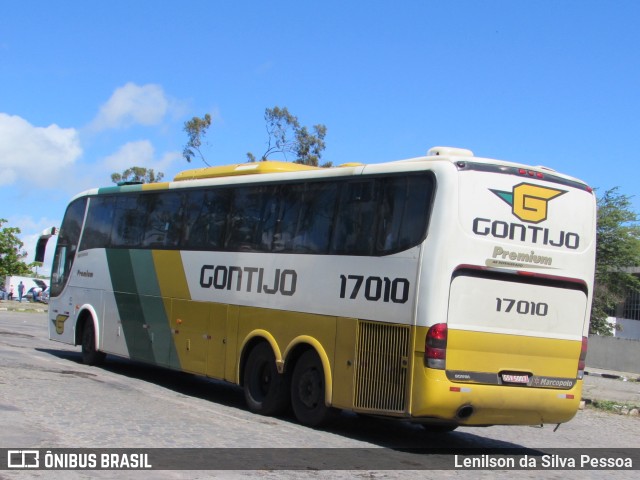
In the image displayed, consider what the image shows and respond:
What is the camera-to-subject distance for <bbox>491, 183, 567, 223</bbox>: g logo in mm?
10586

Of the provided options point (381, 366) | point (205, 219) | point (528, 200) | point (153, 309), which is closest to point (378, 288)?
point (381, 366)

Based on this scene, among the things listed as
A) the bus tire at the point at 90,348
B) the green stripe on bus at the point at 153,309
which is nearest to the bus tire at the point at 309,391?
the green stripe on bus at the point at 153,309

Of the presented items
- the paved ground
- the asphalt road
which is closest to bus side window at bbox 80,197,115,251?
the asphalt road

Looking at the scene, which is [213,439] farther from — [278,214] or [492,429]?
[492,429]

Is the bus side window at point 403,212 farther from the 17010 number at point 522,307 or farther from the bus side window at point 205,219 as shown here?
the bus side window at point 205,219

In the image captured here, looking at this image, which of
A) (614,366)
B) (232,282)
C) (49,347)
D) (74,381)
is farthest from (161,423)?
(614,366)

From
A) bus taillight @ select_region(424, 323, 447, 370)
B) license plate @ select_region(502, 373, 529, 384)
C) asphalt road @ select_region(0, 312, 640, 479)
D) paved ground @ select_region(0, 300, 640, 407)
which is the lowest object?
paved ground @ select_region(0, 300, 640, 407)

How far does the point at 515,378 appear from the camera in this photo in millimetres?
10516

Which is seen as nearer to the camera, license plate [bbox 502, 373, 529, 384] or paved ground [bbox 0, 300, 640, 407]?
license plate [bbox 502, 373, 529, 384]

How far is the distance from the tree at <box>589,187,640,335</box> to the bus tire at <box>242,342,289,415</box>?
32.8 m

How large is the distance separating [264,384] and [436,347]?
12.6ft

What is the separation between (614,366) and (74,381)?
29.9m

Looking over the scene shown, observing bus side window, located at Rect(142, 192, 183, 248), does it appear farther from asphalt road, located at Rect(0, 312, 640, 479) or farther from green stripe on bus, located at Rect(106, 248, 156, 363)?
asphalt road, located at Rect(0, 312, 640, 479)

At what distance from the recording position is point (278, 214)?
13.0 metres
